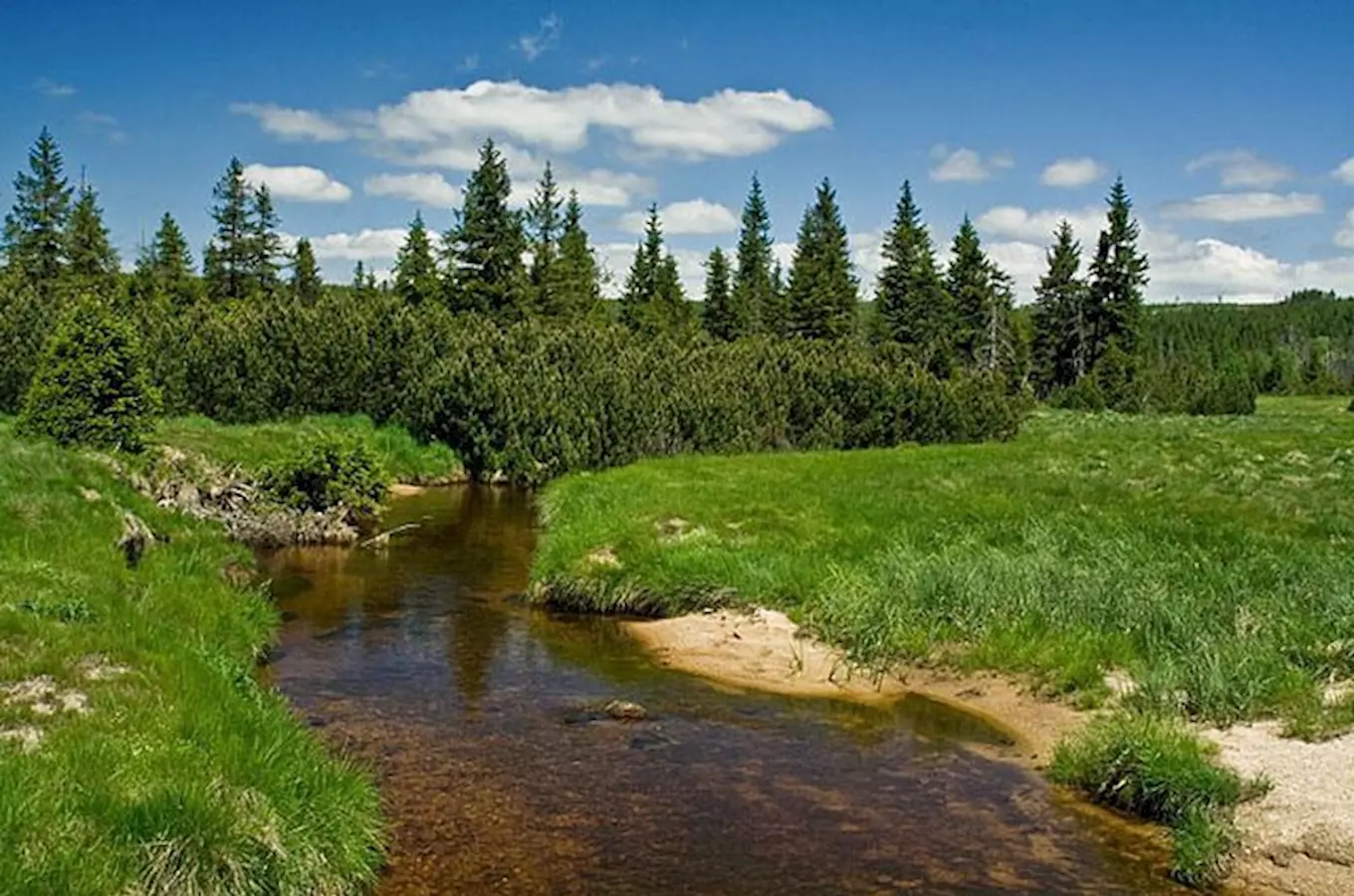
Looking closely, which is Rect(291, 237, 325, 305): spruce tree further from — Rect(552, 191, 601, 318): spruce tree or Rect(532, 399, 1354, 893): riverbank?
Rect(532, 399, 1354, 893): riverbank

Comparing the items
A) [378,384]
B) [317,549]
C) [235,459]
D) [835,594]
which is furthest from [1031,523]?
[378,384]

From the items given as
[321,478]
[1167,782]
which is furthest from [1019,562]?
[321,478]

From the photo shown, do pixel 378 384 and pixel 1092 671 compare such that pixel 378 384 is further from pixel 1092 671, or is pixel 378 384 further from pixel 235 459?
pixel 1092 671

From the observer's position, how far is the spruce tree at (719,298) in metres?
96.1

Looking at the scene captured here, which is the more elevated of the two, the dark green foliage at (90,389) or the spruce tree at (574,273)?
the spruce tree at (574,273)

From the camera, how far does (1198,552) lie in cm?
2286

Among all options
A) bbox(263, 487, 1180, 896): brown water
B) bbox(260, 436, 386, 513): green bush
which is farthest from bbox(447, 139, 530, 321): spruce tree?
bbox(263, 487, 1180, 896): brown water

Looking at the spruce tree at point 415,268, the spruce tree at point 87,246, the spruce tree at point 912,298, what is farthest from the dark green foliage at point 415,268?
the spruce tree at point 912,298

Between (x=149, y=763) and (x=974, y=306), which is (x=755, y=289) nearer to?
(x=974, y=306)

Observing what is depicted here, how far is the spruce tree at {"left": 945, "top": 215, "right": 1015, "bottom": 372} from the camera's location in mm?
95938

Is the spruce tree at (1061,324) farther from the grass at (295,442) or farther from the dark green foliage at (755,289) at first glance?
the grass at (295,442)

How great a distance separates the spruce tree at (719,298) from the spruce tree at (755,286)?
202mm

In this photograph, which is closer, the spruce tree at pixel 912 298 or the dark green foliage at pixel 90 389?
the dark green foliage at pixel 90 389

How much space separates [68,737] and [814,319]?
7927cm
